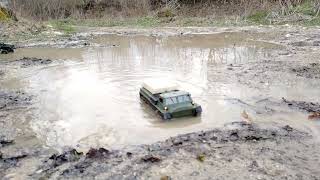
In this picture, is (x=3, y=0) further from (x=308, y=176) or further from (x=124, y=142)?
(x=308, y=176)

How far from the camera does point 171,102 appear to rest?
1416cm

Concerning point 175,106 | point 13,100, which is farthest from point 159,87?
point 13,100

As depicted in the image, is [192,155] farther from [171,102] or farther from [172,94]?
[172,94]

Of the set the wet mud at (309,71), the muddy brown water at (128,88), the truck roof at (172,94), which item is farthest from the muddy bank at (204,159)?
the wet mud at (309,71)

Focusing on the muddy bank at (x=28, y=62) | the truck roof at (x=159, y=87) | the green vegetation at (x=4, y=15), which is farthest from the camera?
the green vegetation at (x=4, y=15)

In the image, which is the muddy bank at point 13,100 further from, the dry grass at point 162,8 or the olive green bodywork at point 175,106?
the dry grass at point 162,8

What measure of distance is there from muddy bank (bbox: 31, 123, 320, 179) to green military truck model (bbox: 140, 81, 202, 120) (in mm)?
1425

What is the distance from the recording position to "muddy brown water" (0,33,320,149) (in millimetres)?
13703

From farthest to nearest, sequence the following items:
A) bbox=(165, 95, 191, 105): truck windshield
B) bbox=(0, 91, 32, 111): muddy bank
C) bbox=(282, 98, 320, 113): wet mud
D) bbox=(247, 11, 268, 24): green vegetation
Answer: bbox=(247, 11, 268, 24): green vegetation < bbox=(0, 91, 32, 111): muddy bank < bbox=(282, 98, 320, 113): wet mud < bbox=(165, 95, 191, 105): truck windshield

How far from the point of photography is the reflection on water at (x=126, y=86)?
13648 mm

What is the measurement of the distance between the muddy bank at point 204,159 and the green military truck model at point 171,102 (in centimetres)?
142

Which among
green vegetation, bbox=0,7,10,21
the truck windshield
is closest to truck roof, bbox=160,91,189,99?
the truck windshield

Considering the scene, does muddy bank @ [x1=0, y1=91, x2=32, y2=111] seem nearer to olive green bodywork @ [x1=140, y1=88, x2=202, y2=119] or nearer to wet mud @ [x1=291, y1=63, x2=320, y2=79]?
olive green bodywork @ [x1=140, y1=88, x2=202, y2=119]

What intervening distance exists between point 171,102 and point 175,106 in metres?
0.17
